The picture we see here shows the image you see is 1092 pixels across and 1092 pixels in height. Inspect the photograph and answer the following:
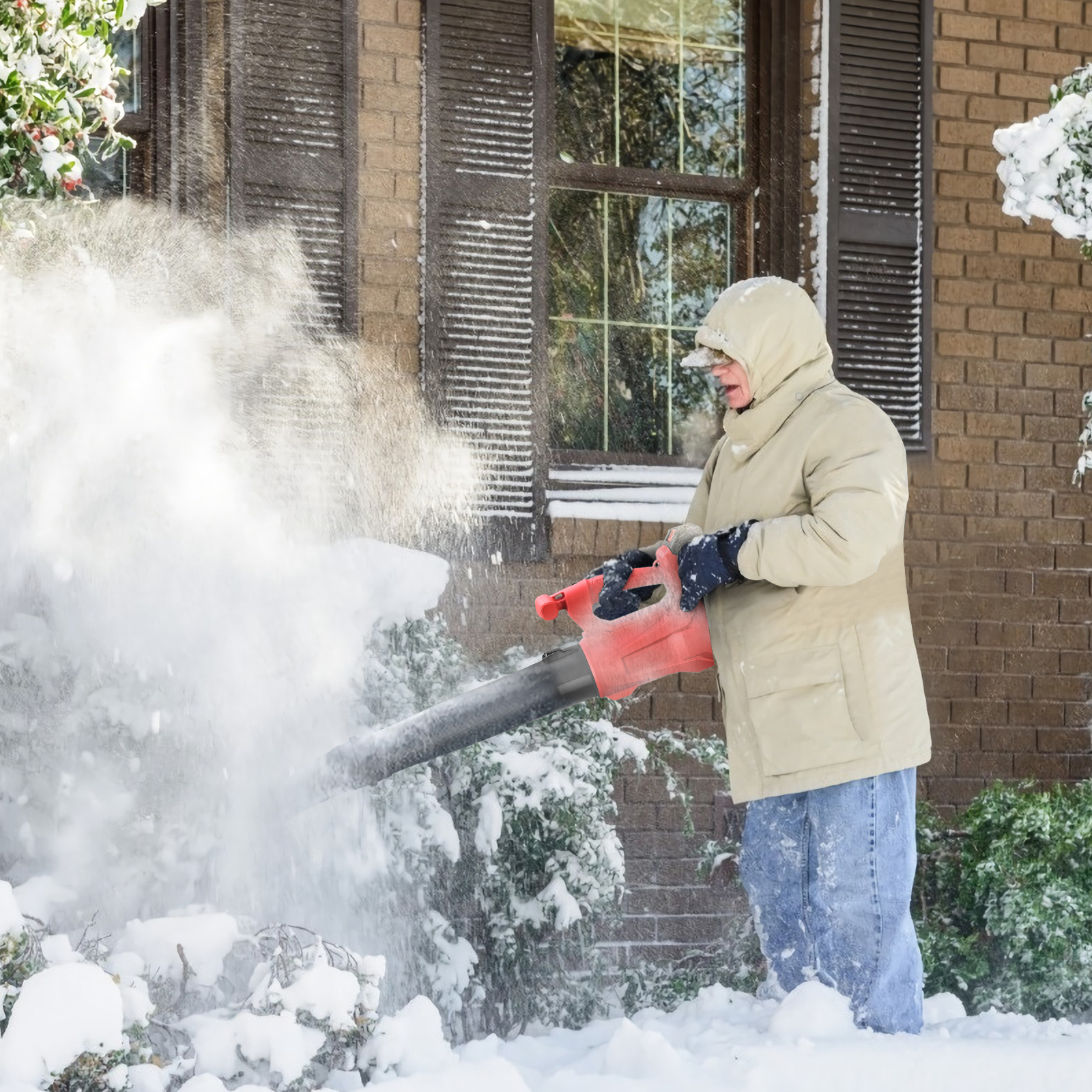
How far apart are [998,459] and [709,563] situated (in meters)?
3.03

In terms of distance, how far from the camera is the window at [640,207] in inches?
231

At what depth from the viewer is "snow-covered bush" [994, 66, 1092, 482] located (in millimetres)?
4250

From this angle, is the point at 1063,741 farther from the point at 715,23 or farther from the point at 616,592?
the point at 616,592

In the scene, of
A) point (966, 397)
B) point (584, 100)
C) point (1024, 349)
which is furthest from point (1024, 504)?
point (584, 100)

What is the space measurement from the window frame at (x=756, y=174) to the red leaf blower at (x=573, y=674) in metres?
2.19

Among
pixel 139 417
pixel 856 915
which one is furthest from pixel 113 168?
pixel 856 915

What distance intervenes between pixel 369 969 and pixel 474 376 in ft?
8.97

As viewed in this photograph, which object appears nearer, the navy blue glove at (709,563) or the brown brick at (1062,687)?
the navy blue glove at (709,563)

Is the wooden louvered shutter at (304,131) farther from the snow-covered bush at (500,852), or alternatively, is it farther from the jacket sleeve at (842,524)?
the jacket sleeve at (842,524)

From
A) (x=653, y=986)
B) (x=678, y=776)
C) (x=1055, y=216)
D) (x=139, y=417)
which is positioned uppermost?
(x=1055, y=216)

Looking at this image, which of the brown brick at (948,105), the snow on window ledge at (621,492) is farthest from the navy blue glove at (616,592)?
the brown brick at (948,105)

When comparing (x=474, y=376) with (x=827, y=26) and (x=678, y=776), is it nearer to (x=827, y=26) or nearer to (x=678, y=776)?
(x=678, y=776)

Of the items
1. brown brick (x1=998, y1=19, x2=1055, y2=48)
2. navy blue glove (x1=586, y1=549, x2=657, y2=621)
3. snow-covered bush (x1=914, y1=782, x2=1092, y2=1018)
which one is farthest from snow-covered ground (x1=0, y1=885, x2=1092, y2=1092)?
brown brick (x1=998, y1=19, x2=1055, y2=48)

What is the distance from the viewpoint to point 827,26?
5879mm
